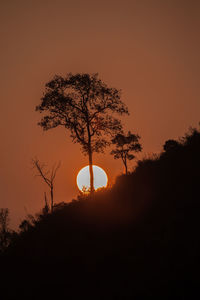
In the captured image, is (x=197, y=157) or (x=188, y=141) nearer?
(x=197, y=157)

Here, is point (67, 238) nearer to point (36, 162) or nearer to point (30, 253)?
point (30, 253)

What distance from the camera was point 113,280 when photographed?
789cm

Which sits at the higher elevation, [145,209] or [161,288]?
[145,209]

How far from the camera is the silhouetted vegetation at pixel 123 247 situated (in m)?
7.29

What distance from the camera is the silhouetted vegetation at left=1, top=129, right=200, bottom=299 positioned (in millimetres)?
7289

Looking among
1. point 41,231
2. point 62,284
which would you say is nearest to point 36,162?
point 41,231

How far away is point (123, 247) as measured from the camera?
30.2 ft

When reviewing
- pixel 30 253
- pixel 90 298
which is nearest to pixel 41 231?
pixel 30 253

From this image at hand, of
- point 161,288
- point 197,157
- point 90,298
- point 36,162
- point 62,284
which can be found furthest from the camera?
point 36,162

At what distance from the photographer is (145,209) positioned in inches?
434

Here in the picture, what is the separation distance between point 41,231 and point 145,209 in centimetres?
591

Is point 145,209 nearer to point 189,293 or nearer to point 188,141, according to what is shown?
point 189,293

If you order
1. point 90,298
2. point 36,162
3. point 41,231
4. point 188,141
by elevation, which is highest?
point 36,162

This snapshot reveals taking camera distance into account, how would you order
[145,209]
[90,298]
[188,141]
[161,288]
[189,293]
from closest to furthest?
[189,293], [161,288], [90,298], [145,209], [188,141]
